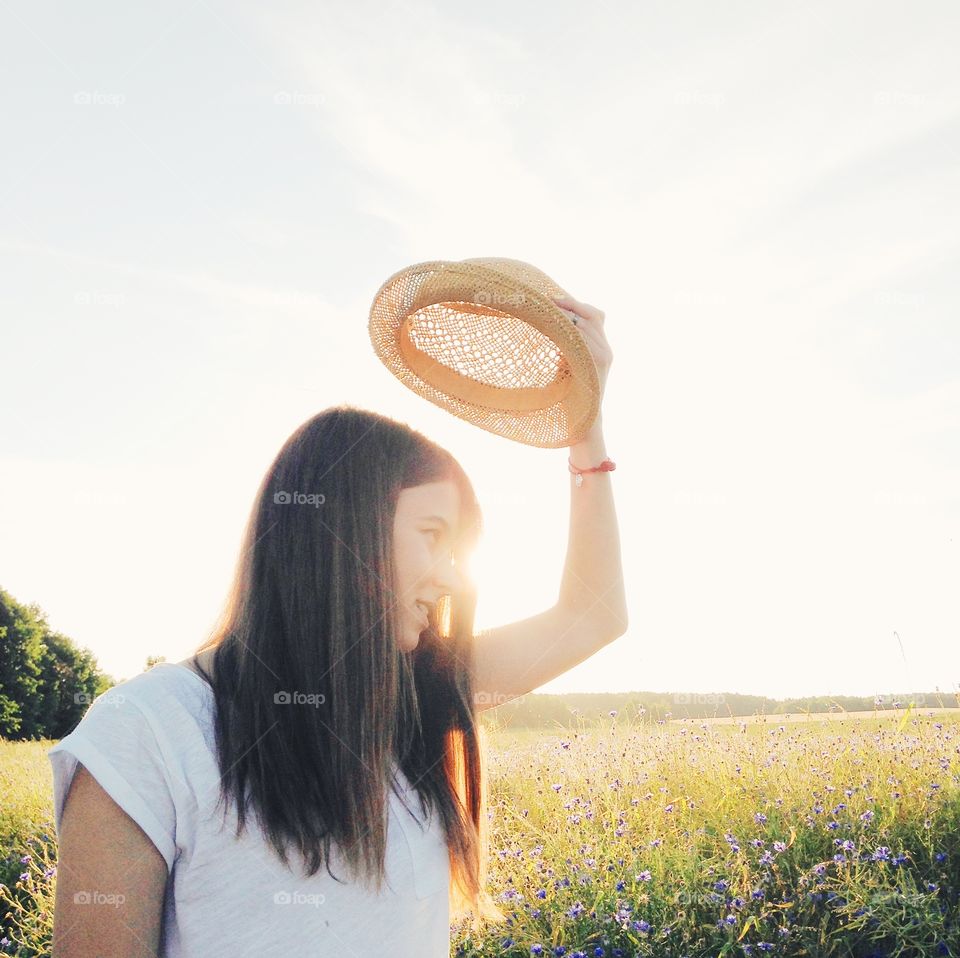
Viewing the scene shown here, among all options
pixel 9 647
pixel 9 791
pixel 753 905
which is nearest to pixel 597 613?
pixel 753 905

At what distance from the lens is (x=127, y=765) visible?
54.2 inches

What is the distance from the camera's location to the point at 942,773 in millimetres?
4742

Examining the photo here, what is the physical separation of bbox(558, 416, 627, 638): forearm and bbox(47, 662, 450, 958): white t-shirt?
913 millimetres

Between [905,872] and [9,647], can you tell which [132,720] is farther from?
[9,647]

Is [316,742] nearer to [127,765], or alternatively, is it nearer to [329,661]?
[329,661]

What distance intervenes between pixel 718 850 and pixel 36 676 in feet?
93.9

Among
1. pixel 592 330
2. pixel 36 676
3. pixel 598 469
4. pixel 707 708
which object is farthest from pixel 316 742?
pixel 36 676

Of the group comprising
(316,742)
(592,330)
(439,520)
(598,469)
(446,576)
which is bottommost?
(316,742)

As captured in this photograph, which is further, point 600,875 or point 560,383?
point 600,875

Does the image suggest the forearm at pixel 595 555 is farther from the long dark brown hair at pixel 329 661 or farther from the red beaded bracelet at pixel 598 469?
the long dark brown hair at pixel 329 661

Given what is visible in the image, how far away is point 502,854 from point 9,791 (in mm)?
5601

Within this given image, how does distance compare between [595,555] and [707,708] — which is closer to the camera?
[595,555]

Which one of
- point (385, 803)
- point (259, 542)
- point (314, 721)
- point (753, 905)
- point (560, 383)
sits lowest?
point (753, 905)

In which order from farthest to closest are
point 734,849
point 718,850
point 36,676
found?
point 36,676
point 718,850
point 734,849
